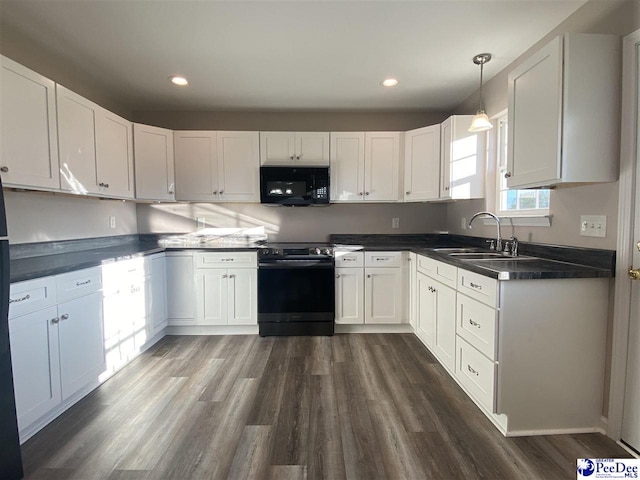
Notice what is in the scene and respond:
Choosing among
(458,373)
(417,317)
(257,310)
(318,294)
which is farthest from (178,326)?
(458,373)

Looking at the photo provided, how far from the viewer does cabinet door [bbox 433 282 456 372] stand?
210cm

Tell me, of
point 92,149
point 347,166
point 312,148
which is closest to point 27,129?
point 92,149

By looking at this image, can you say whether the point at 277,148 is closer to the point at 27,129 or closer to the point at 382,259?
the point at 382,259

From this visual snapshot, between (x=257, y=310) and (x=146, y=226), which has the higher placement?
(x=146, y=226)

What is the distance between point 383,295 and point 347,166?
4.73ft

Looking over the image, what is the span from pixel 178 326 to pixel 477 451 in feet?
9.05

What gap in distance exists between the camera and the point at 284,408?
1845 mm

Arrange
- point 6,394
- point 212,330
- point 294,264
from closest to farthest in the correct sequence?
point 6,394
point 294,264
point 212,330

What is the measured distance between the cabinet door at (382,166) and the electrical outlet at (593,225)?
1755mm

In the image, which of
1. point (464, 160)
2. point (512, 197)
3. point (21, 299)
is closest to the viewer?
point (21, 299)

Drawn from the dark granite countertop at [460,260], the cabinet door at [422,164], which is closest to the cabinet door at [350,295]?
the dark granite countertop at [460,260]

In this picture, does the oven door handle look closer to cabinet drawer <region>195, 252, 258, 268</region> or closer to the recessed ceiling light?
cabinet drawer <region>195, 252, 258, 268</region>

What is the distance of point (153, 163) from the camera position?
3029 millimetres

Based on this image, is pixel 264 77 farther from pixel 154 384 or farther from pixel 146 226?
pixel 154 384
